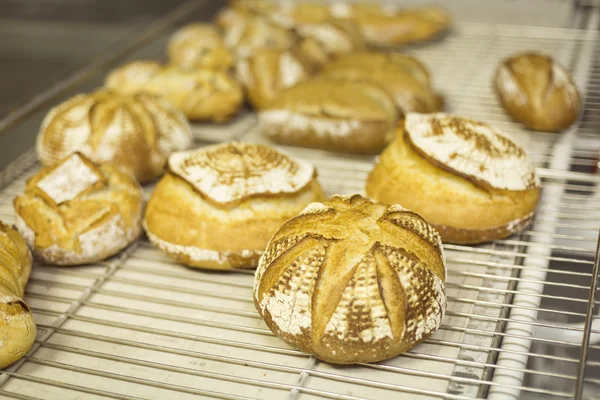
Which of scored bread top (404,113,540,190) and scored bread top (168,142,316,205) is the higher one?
scored bread top (168,142,316,205)

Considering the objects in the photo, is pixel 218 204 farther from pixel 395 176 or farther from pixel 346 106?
pixel 346 106

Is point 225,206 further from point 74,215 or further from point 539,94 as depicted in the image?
point 539,94

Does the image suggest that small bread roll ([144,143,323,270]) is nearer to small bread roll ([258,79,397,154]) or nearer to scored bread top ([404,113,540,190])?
scored bread top ([404,113,540,190])

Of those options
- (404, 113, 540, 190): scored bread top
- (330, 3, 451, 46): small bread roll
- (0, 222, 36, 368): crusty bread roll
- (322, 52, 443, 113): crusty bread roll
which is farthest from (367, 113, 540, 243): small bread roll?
(330, 3, 451, 46): small bread roll

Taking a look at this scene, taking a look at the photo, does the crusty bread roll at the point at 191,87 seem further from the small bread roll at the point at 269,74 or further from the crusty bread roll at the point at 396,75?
the crusty bread roll at the point at 396,75

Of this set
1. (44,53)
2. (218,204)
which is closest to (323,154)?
(218,204)

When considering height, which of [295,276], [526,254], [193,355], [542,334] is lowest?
[542,334]
